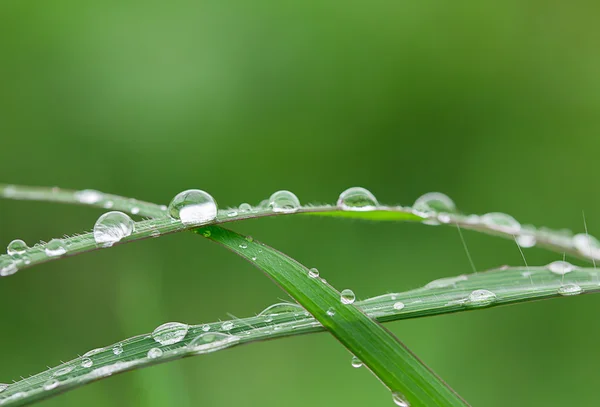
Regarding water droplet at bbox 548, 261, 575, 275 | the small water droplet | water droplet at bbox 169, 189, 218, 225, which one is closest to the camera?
the small water droplet

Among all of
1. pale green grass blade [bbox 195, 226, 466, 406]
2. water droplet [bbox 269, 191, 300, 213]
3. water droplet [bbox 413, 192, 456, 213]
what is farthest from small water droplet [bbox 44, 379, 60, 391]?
water droplet [bbox 413, 192, 456, 213]

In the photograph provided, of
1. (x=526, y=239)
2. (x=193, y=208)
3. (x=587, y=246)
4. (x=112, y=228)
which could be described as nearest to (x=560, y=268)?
(x=526, y=239)

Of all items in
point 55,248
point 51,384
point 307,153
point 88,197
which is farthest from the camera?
point 307,153

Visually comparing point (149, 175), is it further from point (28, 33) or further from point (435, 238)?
point (435, 238)

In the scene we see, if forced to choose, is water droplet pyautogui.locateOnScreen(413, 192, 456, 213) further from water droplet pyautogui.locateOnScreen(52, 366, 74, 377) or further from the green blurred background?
the green blurred background

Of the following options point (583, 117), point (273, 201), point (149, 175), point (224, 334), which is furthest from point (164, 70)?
point (583, 117)

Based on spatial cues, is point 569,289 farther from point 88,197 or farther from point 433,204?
point 88,197

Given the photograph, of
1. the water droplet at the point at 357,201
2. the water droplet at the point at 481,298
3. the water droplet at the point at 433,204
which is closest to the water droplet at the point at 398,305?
the water droplet at the point at 481,298

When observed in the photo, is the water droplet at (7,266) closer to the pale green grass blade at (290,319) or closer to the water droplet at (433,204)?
the pale green grass blade at (290,319)
